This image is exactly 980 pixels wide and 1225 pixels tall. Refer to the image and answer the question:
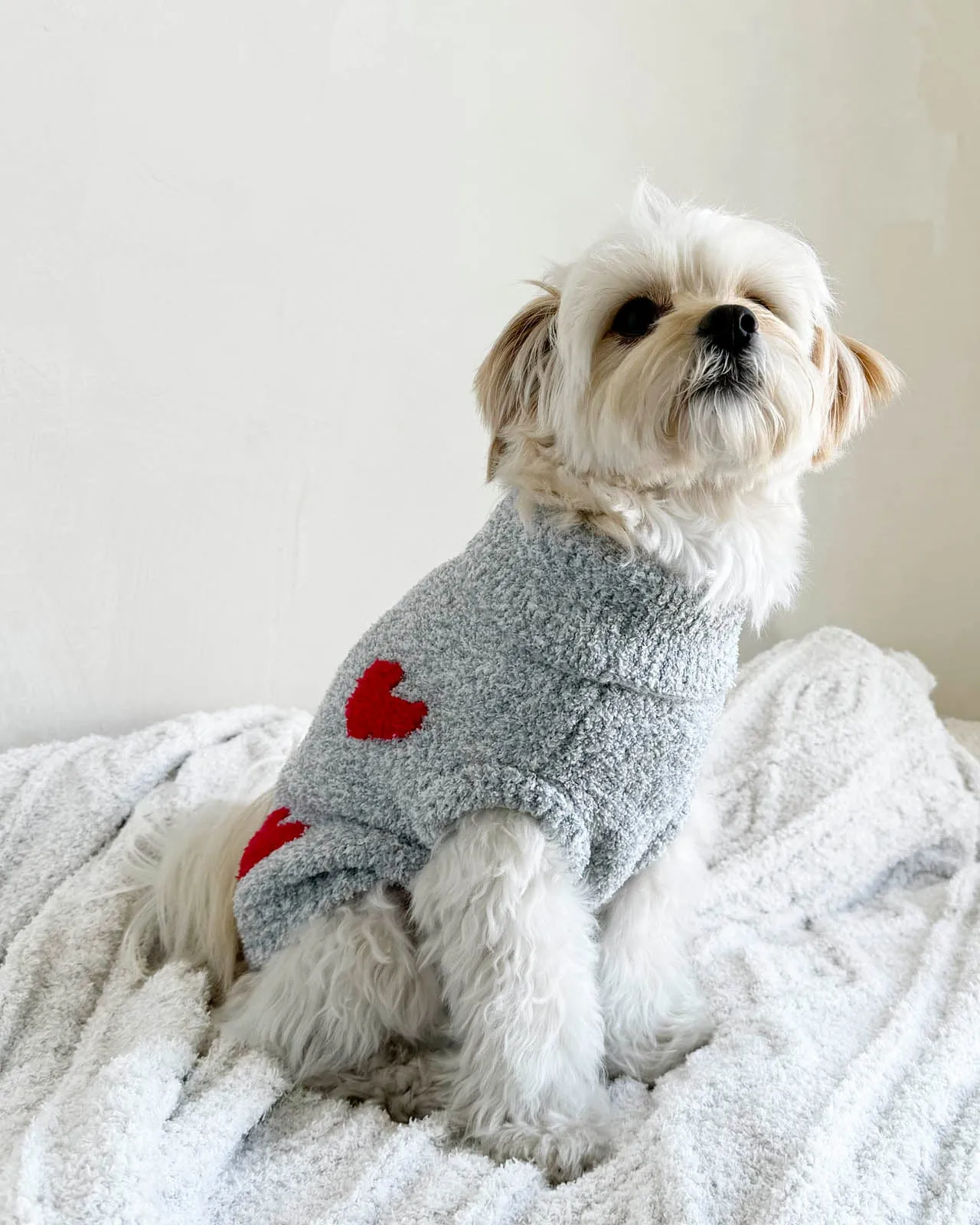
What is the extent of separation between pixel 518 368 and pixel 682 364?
271 mm

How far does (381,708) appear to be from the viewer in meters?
1.21

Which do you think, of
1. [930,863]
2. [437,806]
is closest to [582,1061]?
[437,806]

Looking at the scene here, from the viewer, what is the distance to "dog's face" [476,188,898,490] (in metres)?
1.08

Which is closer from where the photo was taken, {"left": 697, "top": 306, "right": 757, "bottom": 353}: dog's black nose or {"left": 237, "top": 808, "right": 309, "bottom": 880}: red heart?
{"left": 697, "top": 306, "right": 757, "bottom": 353}: dog's black nose

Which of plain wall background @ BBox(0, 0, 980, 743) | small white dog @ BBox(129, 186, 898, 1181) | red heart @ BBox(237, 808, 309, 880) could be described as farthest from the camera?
plain wall background @ BBox(0, 0, 980, 743)

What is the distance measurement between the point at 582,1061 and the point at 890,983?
21.4 inches

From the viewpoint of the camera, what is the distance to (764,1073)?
3.85ft

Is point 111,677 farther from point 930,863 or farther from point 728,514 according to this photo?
point 930,863

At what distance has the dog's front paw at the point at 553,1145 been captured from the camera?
3.53 ft

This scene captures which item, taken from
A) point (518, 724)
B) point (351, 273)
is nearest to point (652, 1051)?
point (518, 724)

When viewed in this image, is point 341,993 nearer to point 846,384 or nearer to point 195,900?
point 195,900

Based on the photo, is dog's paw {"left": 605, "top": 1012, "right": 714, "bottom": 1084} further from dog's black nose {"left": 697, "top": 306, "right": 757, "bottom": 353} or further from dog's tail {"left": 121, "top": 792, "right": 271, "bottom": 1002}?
dog's black nose {"left": 697, "top": 306, "right": 757, "bottom": 353}

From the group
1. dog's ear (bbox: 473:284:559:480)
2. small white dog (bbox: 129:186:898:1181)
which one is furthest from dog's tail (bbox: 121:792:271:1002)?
dog's ear (bbox: 473:284:559:480)

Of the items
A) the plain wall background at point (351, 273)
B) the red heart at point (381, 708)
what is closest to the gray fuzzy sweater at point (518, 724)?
the red heart at point (381, 708)
